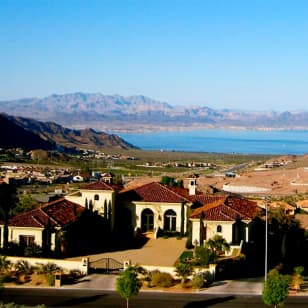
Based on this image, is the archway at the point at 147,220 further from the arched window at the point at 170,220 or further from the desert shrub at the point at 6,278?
the desert shrub at the point at 6,278

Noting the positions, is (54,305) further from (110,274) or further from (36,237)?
(36,237)

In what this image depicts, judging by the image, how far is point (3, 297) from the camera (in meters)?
30.9

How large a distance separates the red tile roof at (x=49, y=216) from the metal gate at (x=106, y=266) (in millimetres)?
3659

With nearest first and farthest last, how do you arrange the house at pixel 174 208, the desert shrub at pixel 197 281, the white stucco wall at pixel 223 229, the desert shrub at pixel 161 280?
1. the desert shrub at pixel 197 281
2. the desert shrub at pixel 161 280
3. the white stucco wall at pixel 223 229
4. the house at pixel 174 208

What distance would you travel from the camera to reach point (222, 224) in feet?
129

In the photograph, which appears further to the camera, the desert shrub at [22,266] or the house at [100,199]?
the house at [100,199]

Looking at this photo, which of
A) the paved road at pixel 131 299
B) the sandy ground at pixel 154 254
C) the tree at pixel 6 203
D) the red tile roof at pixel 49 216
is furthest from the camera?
the red tile roof at pixel 49 216

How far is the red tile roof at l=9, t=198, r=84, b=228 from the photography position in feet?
125

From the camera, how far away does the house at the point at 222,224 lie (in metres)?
39.5

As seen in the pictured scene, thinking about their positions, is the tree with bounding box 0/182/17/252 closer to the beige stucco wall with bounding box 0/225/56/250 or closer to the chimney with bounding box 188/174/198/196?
the beige stucco wall with bounding box 0/225/56/250

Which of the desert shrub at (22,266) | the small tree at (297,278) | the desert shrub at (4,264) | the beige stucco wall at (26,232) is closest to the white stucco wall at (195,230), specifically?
the small tree at (297,278)

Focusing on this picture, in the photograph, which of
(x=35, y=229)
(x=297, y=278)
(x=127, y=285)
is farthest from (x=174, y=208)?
(x=127, y=285)

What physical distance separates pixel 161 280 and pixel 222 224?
7.84 metres

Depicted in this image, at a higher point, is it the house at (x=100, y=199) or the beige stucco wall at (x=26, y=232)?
the house at (x=100, y=199)
